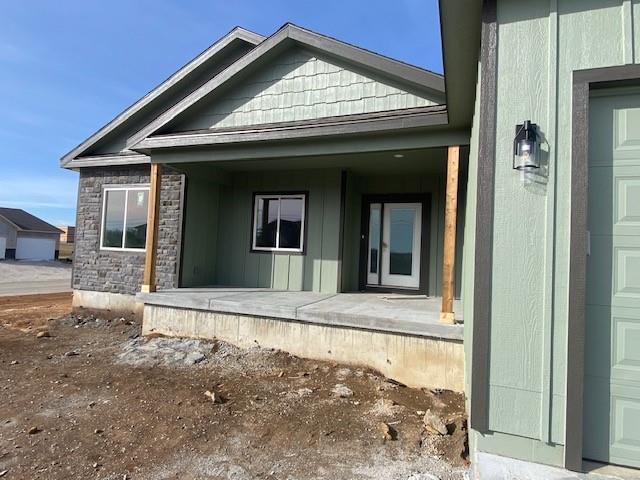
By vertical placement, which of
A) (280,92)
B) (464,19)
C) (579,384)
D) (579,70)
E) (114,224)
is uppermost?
(280,92)

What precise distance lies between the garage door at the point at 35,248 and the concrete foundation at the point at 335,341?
103ft

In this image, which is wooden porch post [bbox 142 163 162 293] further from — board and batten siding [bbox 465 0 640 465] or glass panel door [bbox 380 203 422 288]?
board and batten siding [bbox 465 0 640 465]

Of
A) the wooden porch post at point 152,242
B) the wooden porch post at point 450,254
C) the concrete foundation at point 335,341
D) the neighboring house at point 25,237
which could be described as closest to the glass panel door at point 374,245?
the concrete foundation at point 335,341

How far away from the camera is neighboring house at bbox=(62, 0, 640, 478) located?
206 centimetres

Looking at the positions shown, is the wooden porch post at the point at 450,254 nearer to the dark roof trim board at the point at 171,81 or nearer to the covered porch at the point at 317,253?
the covered porch at the point at 317,253

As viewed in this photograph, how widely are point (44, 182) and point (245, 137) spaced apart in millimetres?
68150

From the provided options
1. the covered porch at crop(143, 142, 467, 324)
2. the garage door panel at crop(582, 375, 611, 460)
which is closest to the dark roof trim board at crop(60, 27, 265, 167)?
the covered porch at crop(143, 142, 467, 324)

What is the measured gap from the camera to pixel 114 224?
8203mm

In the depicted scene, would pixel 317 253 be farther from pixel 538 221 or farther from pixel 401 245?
pixel 538 221

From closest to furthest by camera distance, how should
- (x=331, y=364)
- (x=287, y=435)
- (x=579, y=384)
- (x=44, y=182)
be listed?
(x=579, y=384), (x=287, y=435), (x=331, y=364), (x=44, y=182)

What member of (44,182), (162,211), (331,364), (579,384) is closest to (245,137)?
(162,211)

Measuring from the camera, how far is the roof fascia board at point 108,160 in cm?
781

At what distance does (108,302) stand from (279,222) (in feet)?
13.4

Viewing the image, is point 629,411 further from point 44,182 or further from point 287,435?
point 44,182
